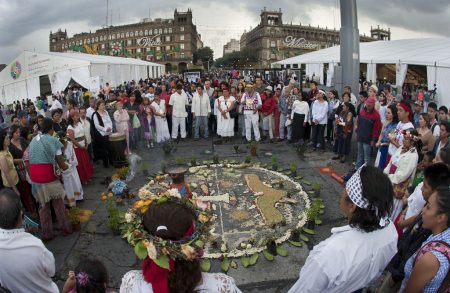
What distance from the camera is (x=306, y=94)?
36.3 ft

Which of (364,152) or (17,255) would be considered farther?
(364,152)

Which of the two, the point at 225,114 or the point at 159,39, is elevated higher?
the point at 159,39

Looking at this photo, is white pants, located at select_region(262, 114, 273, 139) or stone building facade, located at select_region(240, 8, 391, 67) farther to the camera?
stone building facade, located at select_region(240, 8, 391, 67)

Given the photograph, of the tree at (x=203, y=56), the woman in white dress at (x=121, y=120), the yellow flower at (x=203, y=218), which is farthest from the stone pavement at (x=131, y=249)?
the tree at (x=203, y=56)

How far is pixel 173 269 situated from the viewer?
1.72m

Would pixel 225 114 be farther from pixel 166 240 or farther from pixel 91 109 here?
pixel 166 240

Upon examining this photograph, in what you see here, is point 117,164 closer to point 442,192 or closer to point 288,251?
point 288,251

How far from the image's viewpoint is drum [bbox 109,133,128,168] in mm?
9031

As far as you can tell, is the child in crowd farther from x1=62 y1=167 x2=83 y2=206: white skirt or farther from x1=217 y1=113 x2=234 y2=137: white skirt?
x1=217 y1=113 x2=234 y2=137: white skirt

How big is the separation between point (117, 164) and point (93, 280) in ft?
21.8

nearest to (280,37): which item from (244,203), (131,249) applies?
(244,203)

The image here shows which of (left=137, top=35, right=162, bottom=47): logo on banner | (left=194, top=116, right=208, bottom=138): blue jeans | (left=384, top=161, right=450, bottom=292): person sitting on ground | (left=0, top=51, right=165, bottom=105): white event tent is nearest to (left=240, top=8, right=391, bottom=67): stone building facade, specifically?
(left=137, top=35, right=162, bottom=47): logo on banner

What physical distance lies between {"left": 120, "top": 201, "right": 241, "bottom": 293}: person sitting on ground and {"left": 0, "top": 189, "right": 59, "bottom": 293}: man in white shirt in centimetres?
128

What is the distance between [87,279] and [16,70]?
22.8 m
